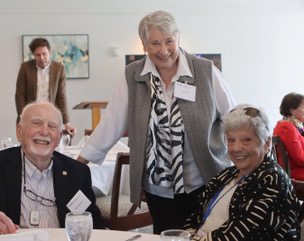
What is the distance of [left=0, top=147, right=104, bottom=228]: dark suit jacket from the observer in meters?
2.01

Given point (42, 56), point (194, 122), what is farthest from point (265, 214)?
point (42, 56)

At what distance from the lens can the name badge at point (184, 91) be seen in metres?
2.24

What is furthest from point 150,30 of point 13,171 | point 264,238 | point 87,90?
point 87,90

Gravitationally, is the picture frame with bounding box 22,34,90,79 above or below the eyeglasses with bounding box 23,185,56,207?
above

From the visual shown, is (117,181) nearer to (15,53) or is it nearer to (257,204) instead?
(257,204)

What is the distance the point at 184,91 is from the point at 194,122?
0.54ft

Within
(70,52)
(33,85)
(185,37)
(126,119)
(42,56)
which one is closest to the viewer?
(126,119)

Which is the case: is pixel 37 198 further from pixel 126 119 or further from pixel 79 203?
pixel 126 119

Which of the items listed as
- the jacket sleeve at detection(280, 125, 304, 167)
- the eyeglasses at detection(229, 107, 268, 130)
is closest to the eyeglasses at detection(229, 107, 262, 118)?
the eyeglasses at detection(229, 107, 268, 130)

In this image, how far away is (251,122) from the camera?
2.01 m

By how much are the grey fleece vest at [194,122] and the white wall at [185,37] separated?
6.49 meters

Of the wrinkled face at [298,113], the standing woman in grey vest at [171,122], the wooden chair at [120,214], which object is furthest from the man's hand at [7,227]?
the wrinkled face at [298,113]

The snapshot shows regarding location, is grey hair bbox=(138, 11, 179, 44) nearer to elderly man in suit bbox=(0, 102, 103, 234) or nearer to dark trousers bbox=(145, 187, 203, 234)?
elderly man in suit bbox=(0, 102, 103, 234)

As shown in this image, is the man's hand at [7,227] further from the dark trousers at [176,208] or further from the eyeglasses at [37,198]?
the dark trousers at [176,208]
